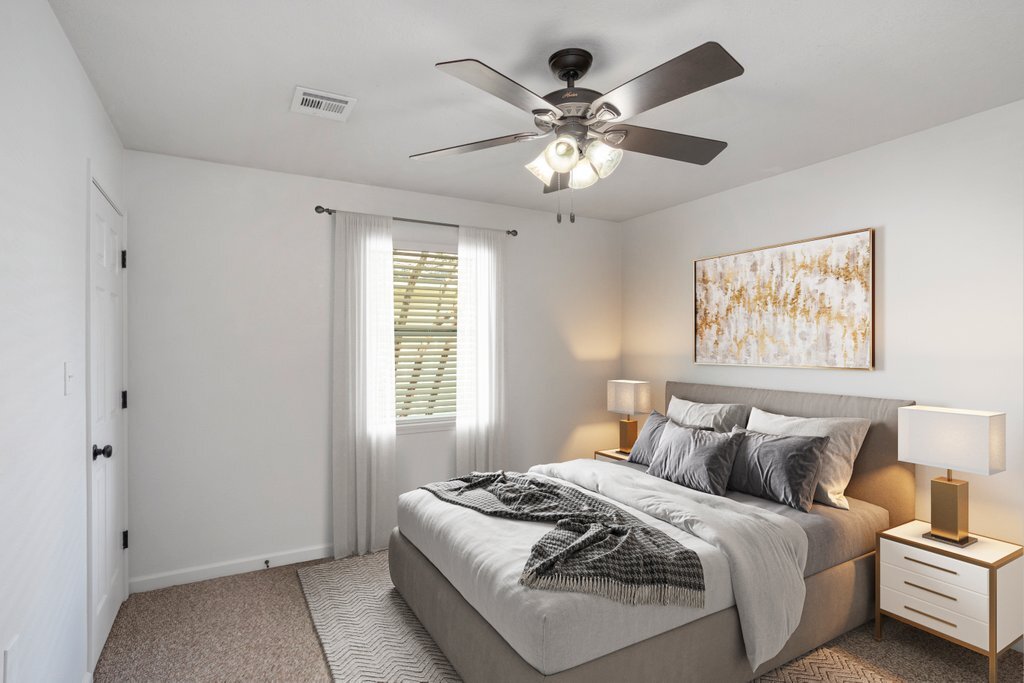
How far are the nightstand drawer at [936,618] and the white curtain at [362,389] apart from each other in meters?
3.03

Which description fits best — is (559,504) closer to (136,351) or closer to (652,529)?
(652,529)

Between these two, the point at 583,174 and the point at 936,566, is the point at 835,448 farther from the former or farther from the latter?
the point at 583,174

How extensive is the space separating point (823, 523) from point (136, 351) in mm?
3931

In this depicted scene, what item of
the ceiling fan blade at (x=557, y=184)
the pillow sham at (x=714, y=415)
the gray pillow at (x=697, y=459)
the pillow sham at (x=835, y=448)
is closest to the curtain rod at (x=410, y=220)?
the ceiling fan blade at (x=557, y=184)

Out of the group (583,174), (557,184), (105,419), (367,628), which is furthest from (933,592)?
(105,419)

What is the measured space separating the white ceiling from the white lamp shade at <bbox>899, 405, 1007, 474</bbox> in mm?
1498

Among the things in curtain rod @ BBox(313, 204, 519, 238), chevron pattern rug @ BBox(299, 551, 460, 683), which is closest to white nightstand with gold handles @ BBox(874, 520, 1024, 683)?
chevron pattern rug @ BBox(299, 551, 460, 683)

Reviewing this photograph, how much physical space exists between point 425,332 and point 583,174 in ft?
7.70

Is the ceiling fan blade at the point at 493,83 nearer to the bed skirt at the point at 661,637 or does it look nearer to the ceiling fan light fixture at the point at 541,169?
the ceiling fan light fixture at the point at 541,169

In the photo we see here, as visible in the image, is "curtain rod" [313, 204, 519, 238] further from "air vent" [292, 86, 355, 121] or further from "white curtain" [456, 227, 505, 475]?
"air vent" [292, 86, 355, 121]

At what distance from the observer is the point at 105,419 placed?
9.24 feet

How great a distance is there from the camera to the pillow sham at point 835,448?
9.90ft

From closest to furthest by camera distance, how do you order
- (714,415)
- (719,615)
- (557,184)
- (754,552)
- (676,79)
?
(676,79) → (719,615) → (754,552) → (557,184) → (714,415)

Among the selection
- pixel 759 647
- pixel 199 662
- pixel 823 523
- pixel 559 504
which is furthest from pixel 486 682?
pixel 823 523
